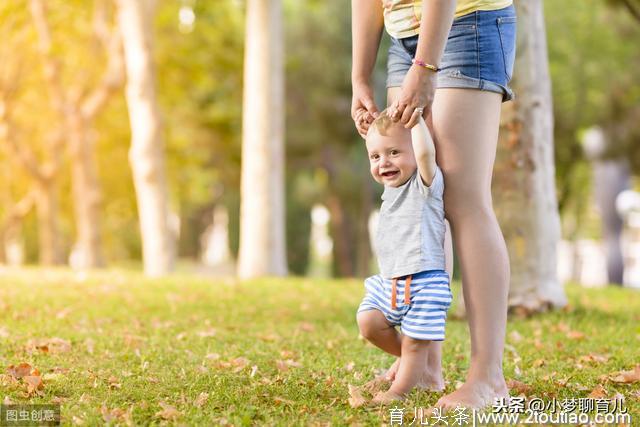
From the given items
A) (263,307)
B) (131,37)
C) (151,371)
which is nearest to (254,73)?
(131,37)

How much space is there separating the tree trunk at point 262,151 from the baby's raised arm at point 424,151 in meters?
8.29

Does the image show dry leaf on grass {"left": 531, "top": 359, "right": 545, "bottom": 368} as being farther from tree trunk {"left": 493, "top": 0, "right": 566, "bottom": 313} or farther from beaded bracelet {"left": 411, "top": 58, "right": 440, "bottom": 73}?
tree trunk {"left": 493, "top": 0, "right": 566, "bottom": 313}

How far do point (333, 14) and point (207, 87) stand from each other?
4.86 metres

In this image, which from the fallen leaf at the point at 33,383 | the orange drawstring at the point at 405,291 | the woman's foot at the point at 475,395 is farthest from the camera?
the fallen leaf at the point at 33,383

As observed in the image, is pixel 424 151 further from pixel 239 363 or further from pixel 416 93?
pixel 239 363

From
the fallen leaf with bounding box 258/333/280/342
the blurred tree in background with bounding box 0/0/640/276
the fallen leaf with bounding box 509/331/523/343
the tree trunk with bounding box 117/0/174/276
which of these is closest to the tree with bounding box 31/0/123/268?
the blurred tree in background with bounding box 0/0/640/276

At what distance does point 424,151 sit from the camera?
313 centimetres

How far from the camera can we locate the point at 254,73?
37.6 ft

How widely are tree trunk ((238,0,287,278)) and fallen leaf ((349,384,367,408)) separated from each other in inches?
314

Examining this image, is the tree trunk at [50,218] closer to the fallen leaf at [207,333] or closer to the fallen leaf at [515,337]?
the fallen leaf at [207,333]

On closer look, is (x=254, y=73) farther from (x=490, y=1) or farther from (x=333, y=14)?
(x=333, y=14)

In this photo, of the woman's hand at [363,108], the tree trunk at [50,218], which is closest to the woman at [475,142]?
the woman's hand at [363,108]

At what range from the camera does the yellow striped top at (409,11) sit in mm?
3254

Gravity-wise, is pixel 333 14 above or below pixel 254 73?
above
